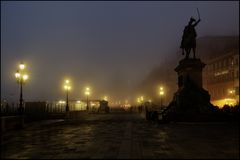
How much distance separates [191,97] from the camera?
91.6ft

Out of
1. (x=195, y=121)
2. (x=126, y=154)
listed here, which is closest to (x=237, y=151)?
(x=126, y=154)

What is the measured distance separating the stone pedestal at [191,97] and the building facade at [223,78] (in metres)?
53.1

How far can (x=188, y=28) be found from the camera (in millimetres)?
30875

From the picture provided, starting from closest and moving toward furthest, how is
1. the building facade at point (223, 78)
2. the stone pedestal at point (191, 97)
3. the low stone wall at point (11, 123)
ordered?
the low stone wall at point (11, 123) → the stone pedestal at point (191, 97) → the building facade at point (223, 78)

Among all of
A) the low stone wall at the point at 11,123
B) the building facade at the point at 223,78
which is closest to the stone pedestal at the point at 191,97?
the low stone wall at the point at 11,123

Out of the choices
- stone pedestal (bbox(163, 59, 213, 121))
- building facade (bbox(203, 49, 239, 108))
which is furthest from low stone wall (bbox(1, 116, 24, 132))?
building facade (bbox(203, 49, 239, 108))

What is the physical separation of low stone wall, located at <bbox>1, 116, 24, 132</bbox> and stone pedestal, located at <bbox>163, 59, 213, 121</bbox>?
12385mm

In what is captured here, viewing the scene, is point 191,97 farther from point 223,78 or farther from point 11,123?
point 223,78

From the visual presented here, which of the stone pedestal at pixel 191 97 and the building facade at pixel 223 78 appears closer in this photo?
the stone pedestal at pixel 191 97

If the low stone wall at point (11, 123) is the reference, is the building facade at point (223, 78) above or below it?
above

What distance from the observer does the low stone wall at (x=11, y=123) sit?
68.6 ft

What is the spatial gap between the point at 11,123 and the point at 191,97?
50.3ft

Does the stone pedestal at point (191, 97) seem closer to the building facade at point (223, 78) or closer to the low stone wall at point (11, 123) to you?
the low stone wall at point (11, 123)

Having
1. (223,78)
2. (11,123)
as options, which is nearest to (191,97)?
(11,123)
